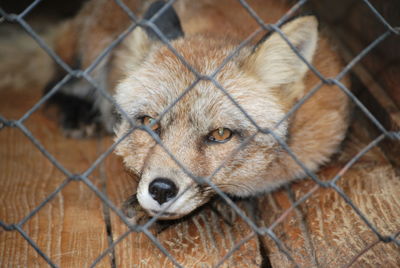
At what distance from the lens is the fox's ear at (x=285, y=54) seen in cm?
217

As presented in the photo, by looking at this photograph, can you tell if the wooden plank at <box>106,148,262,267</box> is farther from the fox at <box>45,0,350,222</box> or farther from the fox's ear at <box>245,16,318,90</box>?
the fox's ear at <box>245,16,318,90</box>

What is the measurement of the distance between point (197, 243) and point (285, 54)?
1.09m

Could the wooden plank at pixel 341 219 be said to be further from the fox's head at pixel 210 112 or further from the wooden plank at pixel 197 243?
the fox's head at pixel 210 112

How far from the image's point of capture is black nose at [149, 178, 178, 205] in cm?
194

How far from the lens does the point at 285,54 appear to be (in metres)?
2.36

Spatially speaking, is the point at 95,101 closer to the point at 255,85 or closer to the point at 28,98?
the point at 28,98

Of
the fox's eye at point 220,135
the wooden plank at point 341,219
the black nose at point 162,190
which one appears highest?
the fox's eye at point 220,135

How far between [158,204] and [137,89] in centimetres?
76

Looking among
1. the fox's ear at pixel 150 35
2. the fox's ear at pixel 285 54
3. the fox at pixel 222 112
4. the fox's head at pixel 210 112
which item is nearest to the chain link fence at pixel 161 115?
the fox at pixel 222 112

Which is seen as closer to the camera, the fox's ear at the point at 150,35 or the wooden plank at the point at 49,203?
the wooden plank at the point at 49,203

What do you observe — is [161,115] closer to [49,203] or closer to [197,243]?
[197,243]

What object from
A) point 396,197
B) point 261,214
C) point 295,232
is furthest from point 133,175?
point 396,197

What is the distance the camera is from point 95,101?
3.71 metres

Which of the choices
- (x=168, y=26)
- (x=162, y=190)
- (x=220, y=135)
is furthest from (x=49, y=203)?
(x=168, y=26)
